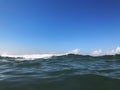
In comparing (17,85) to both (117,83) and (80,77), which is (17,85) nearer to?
(80,77)

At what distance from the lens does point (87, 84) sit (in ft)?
23.2

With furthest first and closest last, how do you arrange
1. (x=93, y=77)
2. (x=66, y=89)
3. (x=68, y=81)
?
(x=93, y=77) → (x=68, y=81) → (x=66, y=89)

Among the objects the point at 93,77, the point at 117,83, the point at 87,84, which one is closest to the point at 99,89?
the point at 87,84

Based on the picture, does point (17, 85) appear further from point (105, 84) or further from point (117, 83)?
point (117, 83)

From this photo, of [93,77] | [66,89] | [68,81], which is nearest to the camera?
[66,89]

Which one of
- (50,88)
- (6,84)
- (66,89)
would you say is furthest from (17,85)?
(66,89)

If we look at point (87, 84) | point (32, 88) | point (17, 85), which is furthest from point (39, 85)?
point (87, 84)

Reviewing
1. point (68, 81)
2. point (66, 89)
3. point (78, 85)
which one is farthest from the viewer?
point (68, 81)

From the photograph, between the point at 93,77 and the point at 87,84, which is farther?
the point at 93,77

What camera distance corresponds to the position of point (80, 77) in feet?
27.2

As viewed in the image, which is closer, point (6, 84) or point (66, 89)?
point (66, 89)

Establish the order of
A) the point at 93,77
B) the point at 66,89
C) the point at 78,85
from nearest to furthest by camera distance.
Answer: the point at 66,89
the point at 78,85
the point at 93,77

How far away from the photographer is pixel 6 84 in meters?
7.30

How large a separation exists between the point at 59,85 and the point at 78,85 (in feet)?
2.53
